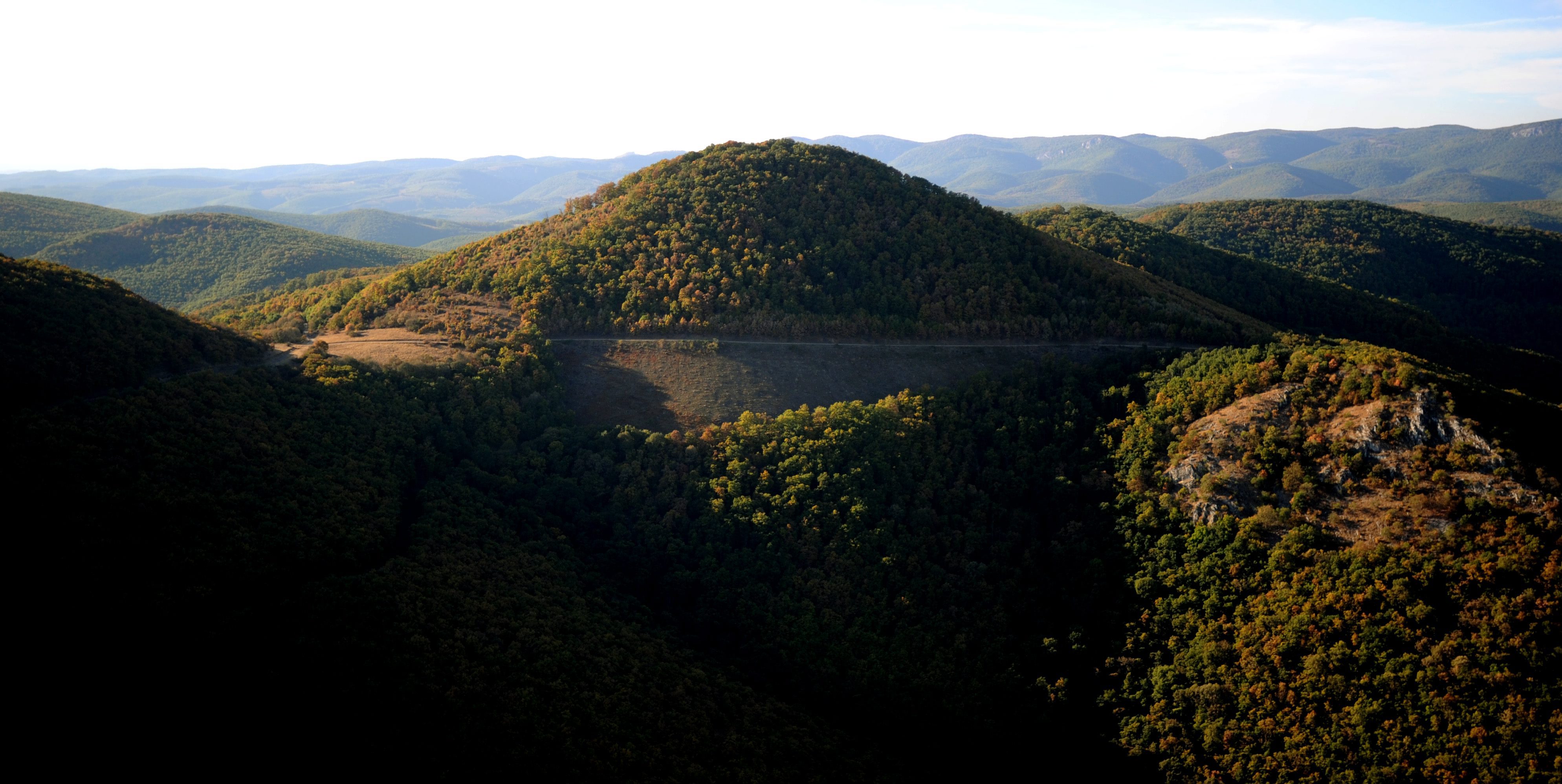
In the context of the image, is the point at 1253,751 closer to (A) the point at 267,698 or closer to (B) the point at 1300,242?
(A) the point at 267,698

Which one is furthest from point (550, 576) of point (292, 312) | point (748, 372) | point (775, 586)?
point (292, 312)

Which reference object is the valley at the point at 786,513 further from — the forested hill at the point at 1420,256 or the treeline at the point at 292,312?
the forested hill at the point at 1420,256

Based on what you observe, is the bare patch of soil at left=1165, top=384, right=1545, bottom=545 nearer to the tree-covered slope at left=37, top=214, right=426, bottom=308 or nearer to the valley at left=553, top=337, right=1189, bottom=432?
the valley at left=553, top=337, right=1189, bottom=432

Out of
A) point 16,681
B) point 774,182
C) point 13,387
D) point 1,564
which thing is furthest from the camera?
point 774,182

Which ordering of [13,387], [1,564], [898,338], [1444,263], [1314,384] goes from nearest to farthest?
[1,564]
[13,387]
[1314,384]
[898,338]
[1444,263]

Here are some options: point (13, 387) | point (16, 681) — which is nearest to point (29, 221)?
point (13, 387)

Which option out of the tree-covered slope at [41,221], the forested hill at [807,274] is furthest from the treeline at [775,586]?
the tree-covered slope at [41,221]

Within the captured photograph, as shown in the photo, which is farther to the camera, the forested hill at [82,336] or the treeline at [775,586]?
the forested hill at [82,336]

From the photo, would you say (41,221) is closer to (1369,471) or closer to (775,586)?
(775,586)
